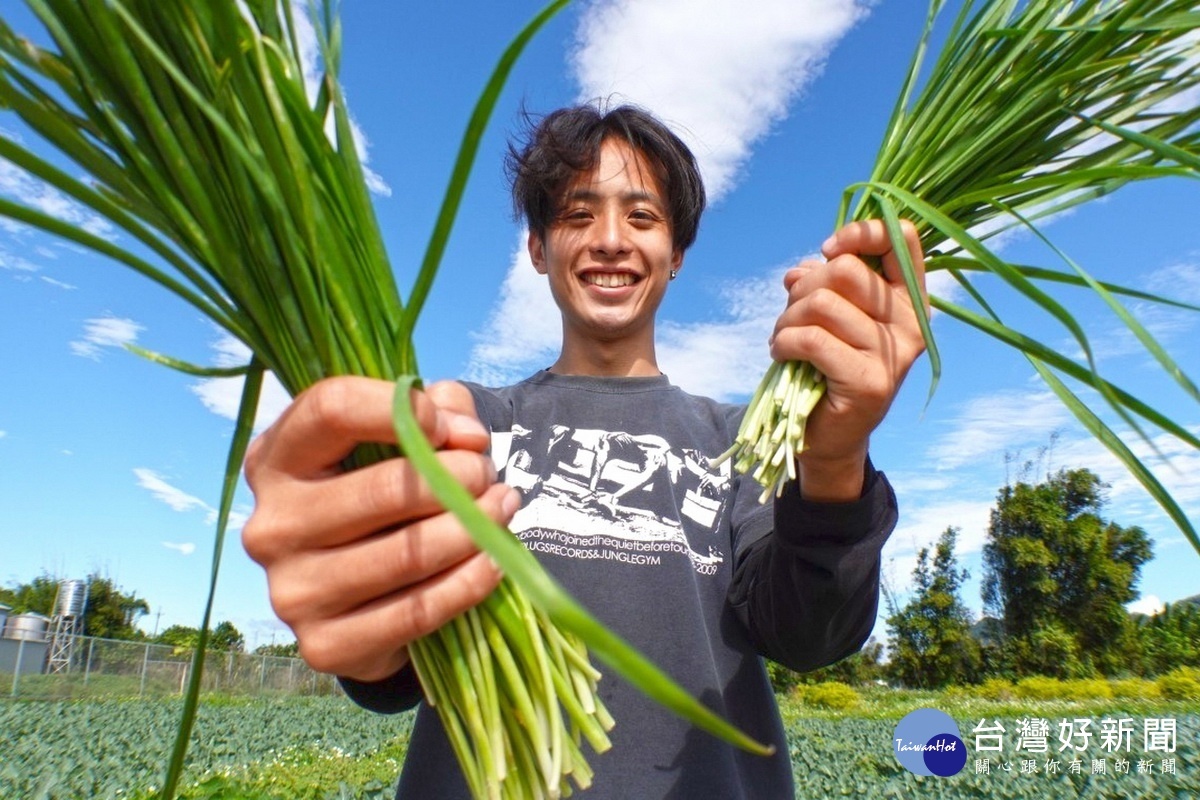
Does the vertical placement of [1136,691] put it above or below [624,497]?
below

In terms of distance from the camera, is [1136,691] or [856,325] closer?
[856,325]

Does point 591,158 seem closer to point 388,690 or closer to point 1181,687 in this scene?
point 388,690

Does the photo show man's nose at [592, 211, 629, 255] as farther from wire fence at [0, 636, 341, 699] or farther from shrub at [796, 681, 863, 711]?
shrub at [796, 681, 863, 711]

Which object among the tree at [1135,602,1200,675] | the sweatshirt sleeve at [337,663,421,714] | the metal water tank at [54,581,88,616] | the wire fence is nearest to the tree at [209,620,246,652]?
the metal water tank at [54,581,88,616]

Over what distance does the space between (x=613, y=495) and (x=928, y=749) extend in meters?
5.94

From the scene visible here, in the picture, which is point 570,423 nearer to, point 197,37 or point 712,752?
point 712,752

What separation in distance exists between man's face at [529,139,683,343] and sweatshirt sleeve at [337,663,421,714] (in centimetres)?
81

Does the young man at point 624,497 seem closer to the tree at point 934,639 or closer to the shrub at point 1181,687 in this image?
the shrub at point 1181,687

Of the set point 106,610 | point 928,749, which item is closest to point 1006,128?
point 928,749

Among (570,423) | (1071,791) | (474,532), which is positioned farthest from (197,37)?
(1071,791)

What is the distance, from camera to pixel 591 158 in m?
1.72

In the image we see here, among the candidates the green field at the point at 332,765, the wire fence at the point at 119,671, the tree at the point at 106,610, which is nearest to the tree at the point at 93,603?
the tree at the point at 106,610

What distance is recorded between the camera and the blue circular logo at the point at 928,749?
6.04m

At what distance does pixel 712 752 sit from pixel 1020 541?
104 ft
